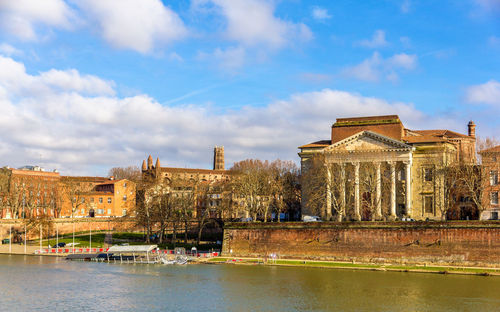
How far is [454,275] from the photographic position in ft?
199

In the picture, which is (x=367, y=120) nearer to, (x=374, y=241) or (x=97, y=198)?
(x=374, y=241)

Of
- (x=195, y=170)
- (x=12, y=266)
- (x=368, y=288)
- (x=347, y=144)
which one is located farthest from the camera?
(x=195, y=170)

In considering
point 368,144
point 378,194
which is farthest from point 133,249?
point 368,144

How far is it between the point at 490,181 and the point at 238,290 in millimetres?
42180

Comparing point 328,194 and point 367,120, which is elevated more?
point 367,120

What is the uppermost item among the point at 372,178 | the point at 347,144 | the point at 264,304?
the point at 347,144

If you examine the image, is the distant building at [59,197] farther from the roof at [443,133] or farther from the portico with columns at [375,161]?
the roof at [443,133]

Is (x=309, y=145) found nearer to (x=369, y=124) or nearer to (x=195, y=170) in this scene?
(x=369, y=124)

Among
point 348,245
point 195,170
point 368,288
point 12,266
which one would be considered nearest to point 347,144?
point 348,245

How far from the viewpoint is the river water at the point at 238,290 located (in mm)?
45719

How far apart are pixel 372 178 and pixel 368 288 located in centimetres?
2744

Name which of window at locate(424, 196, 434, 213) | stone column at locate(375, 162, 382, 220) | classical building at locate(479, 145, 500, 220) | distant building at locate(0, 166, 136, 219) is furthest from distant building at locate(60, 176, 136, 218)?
classical building at locate(479, 145, 500, 220)

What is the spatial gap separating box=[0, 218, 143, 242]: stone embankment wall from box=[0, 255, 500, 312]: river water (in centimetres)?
3526

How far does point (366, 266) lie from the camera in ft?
216
